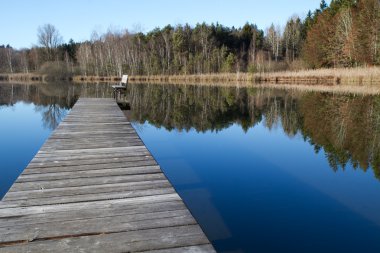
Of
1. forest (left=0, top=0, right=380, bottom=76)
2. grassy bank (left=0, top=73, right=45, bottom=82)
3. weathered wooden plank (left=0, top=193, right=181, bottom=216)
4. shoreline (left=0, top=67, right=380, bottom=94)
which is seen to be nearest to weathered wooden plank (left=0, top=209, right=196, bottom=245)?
weathered wooden plank (left=0, top=193, right=181, bottom=216)

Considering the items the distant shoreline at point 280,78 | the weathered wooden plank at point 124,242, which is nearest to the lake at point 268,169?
the weathered wooden plank at point 124,242

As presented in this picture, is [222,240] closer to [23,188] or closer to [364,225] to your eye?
[364,225]

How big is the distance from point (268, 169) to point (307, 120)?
5.99 metres

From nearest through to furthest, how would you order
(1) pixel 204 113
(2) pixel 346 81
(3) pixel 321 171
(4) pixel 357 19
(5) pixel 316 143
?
(3) pixel 321 171, (5) pixel 316 143, (1) pixel 204 113, (2) pixel 346 81, (4) pixel 357 19

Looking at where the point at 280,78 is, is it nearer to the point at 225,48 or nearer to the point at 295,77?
the point at 295,77

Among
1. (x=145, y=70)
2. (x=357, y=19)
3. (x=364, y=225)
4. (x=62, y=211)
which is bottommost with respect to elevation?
(x=364, y=225)

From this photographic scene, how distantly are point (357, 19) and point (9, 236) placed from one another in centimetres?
3609

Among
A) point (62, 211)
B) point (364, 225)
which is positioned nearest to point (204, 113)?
point (364, 225)

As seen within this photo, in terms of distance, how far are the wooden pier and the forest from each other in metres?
30.1

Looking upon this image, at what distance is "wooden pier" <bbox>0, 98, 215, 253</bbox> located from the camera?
2.17 meters

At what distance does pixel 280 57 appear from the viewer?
55.6 m

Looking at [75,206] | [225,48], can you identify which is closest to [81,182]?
[75,206]

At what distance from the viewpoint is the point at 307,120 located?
38.2 feet

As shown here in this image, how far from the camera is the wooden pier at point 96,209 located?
85.5 inches
